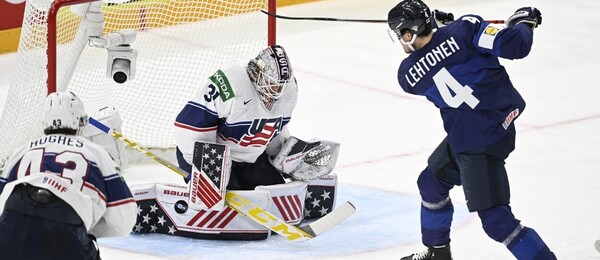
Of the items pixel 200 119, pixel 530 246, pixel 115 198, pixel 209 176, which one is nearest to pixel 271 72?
pixel 200 119

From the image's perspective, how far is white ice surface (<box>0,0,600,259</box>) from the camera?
16.9 ft

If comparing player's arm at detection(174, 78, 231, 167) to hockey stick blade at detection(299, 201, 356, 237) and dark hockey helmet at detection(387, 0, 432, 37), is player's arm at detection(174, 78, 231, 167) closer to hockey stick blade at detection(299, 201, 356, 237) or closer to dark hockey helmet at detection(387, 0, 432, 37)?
hockey stick blade at detection(299, 201, 356, 237)

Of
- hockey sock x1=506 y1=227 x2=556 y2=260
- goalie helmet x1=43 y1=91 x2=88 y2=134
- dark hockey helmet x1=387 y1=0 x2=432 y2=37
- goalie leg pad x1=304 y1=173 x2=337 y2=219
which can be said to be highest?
goalie helmet x1=43 y1=91 x2=88 y2=134

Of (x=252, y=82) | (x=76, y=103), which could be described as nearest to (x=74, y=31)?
(x=252, y=82)

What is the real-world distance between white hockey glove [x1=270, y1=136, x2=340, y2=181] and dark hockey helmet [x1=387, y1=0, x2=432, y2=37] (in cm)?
98

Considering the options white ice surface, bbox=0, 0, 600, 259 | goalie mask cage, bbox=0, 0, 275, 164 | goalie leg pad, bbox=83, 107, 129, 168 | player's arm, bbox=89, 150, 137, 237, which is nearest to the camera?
player's arm, bbox=89, 150, 137, 237

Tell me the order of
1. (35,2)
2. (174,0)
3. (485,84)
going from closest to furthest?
1. (485,84)
2. (35,2)
3. (174,0)

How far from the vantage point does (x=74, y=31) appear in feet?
19.8

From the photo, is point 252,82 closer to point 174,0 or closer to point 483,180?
point 483,180

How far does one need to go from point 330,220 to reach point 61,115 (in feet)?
5.49

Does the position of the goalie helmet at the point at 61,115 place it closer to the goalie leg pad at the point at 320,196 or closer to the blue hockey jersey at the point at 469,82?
the blue hockey jersey at the point at 469,82

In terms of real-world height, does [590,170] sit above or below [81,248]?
below

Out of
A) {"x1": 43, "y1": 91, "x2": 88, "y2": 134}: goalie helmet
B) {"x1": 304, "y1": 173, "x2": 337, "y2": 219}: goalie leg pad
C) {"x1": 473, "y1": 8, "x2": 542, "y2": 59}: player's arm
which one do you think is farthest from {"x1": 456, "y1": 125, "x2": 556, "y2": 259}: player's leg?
{"x1": 43, "y1": 91, "x2": 88, "y2": 134}: goalie helmet

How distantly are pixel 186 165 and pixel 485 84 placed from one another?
1.38 m
